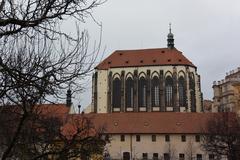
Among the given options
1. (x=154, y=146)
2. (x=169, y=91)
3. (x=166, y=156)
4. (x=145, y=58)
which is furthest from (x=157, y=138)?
(x=145, y=58)

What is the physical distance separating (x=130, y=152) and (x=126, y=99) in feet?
72.1

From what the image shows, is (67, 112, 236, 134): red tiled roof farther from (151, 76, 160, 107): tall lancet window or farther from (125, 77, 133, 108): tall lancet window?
(125, 77, 133, 108): tall lancet window

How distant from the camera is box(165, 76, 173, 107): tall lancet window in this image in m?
79.9

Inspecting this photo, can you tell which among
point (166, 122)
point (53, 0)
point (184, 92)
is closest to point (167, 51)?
point (184, 92)

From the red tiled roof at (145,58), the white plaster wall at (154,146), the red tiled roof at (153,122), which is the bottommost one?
the white plaster wall at (154,146)

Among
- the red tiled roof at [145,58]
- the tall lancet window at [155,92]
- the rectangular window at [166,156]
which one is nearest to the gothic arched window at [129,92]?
the tall lancet window at [155,92]

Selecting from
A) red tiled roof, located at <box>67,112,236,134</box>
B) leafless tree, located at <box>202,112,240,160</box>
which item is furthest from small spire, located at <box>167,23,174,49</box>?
leafless tree, located at <box>202,112,240,160</box>

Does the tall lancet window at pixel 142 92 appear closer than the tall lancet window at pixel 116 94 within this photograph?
Yes

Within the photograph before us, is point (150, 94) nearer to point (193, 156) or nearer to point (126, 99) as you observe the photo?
point (126, 99)

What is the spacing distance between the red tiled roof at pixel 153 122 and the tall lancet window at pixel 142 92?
577 inches

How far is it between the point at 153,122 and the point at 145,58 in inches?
1105

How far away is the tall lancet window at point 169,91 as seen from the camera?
79.9 meters

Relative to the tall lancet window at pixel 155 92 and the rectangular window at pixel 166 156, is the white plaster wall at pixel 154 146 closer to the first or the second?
the rectangular window at pixel 166 156

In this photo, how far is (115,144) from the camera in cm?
6109
